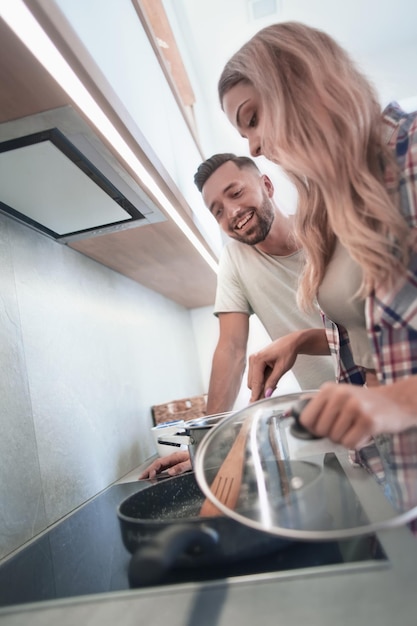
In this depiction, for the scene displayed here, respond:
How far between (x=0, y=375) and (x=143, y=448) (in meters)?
0.72

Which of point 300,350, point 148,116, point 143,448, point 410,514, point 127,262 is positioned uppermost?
point 148,116

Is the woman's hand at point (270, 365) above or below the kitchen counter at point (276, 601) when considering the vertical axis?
above

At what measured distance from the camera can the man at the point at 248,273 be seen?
122 cm

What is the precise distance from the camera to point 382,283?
1.56ft

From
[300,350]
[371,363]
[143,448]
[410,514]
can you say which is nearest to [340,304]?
[371,363]

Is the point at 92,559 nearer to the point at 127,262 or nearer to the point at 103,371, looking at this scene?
the point at 103,371

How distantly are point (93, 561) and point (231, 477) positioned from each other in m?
0.28

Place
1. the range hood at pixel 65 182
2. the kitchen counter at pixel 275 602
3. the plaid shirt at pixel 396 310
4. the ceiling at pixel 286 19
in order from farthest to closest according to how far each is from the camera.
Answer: the ceiling at pixel 286 19 → the range hood at pixel 65 182 → the plaid shirt at pixel 396 310 → the kitchen counter at pixel 275 602

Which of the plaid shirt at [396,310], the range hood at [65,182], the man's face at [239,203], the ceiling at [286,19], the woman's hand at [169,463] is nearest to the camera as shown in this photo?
the plaid shirt at [396,310]

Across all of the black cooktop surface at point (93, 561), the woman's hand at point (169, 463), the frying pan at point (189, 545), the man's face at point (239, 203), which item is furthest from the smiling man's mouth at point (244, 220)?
the frying pan at point (189, 545)

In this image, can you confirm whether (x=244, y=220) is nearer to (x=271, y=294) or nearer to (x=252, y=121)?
(x=271, y=294)

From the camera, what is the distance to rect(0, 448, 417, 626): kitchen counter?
31 cm

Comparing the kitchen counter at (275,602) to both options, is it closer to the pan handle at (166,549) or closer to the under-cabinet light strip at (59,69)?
the pan handle at (166,549)

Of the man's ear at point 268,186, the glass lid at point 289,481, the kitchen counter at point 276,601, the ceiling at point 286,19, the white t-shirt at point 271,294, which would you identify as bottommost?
the kitchen counter at point 276,601
